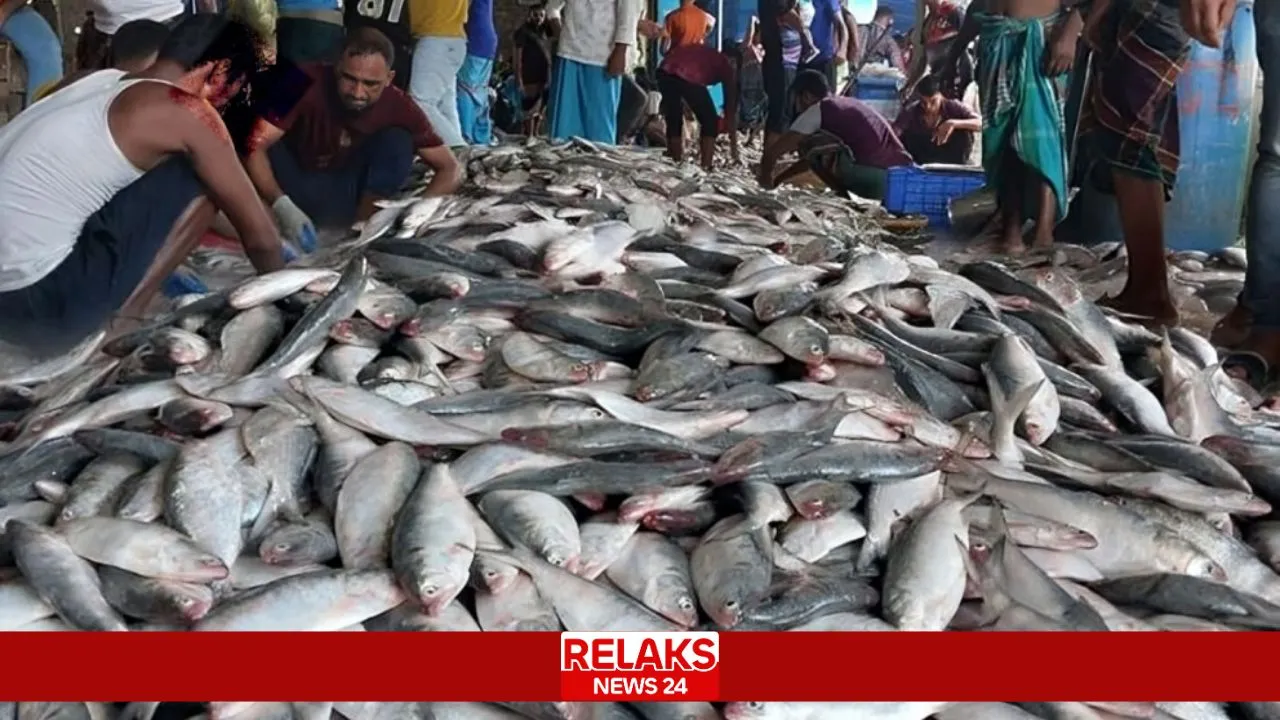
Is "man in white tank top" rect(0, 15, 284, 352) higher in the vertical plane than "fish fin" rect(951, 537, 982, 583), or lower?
higher

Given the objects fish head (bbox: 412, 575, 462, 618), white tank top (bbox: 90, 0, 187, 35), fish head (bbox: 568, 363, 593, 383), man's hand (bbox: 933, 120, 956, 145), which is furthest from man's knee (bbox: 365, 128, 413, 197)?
fish head (bbox: 412, 575, 462, 618)

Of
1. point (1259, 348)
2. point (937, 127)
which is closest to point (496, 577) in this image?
point (1259, 348)

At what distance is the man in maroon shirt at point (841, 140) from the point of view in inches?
163

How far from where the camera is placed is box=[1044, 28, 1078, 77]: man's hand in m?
3.59

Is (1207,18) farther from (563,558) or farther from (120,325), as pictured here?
(120,325)

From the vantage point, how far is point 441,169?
4.15 m

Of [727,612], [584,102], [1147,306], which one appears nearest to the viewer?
[727,612]

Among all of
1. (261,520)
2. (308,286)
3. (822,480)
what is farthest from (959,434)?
(308,286)

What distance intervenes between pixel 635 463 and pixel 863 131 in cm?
255

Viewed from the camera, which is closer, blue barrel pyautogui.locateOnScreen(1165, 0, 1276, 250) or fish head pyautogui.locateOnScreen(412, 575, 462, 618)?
fish head pyautogui.locateOnScreen(412, 575, 462, 618)

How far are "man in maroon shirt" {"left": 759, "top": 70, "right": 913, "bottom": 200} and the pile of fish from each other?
127cm

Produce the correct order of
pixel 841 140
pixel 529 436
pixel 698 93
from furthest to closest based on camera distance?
pixel 698 93 < pixel 841 140 < pixel 529 436

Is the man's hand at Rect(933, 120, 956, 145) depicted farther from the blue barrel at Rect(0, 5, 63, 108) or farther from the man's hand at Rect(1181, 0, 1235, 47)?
the blue barrel at Rect(0, 5, 63, 108)

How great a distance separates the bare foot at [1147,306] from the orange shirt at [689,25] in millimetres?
1794
